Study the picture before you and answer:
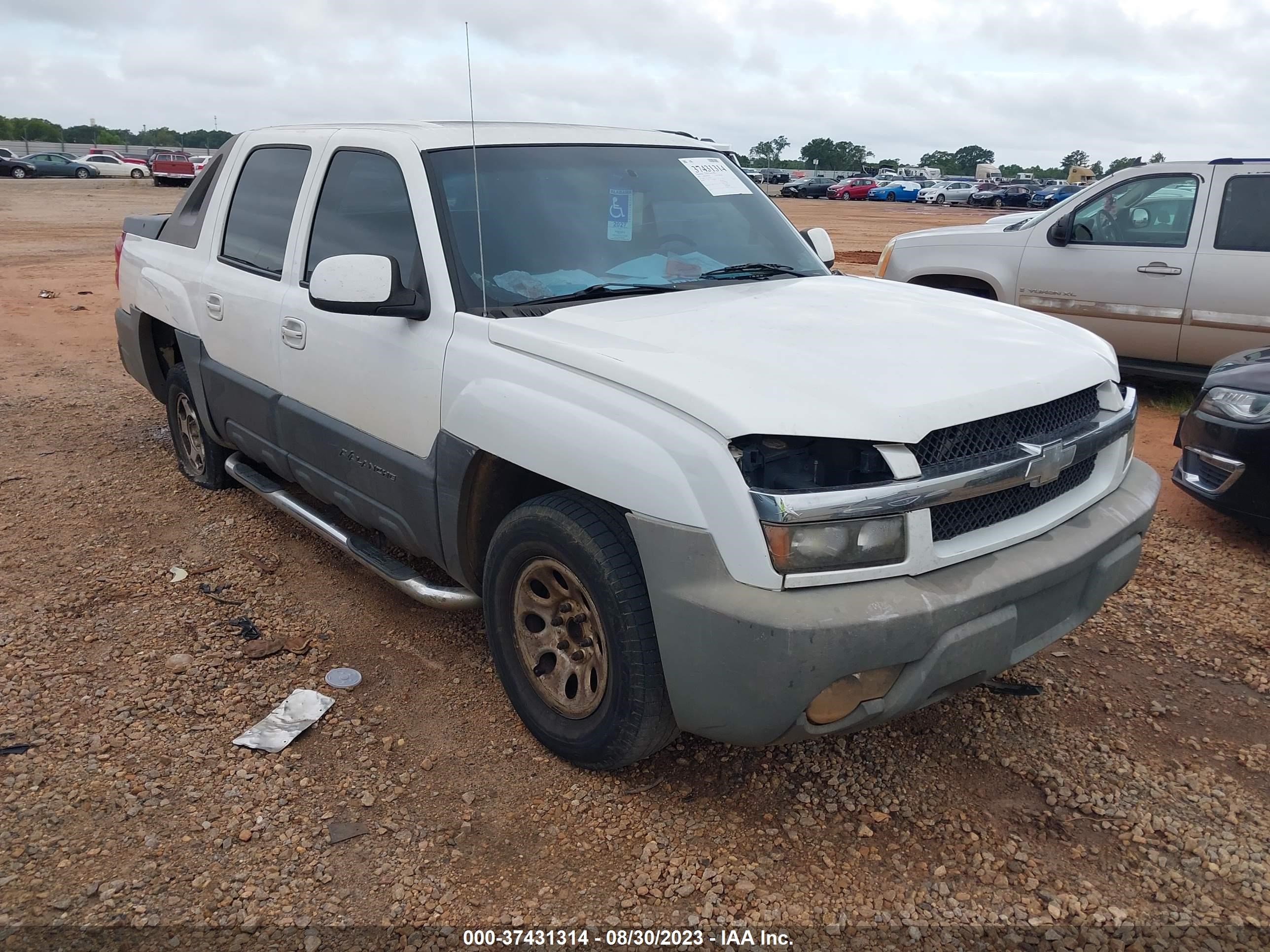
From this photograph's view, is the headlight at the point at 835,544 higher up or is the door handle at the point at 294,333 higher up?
the door handle at the point at 294,333

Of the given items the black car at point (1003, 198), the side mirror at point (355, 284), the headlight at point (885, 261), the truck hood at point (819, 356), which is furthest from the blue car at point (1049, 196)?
the side mirror at point (355, 284)

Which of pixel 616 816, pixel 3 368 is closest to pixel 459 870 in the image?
pixel 616 816

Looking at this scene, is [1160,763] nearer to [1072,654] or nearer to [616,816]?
[1072,654]

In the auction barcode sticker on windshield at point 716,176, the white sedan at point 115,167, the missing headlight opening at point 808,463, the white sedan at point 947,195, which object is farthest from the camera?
the white sedan at point 947,195

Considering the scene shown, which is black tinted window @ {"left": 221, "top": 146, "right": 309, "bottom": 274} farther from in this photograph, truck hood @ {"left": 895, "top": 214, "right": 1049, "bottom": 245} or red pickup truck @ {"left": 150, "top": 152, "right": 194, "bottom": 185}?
red pickup truck @ {"left": 150, "top": 152, "right": 194, "bottom": 185}

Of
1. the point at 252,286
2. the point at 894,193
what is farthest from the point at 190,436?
the point at 894,193

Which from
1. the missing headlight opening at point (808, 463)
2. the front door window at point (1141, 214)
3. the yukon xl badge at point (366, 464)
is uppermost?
the front door window at point (1141, 214)

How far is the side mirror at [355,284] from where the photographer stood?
299 cm

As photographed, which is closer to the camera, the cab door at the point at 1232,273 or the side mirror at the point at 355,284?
the side mirror at the point at 355,284

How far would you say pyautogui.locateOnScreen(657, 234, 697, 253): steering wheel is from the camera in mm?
3574

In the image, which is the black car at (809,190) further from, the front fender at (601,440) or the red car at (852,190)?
the front fender at (601,440)

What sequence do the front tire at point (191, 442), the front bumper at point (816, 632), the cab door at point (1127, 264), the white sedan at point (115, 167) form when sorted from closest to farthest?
the front bumper at point (816, 632)
the front tire at point (191, 442)
the cab door at point (1127, 264)
the white sedan at point (115, 167)

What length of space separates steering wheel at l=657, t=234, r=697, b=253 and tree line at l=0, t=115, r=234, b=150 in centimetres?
7492

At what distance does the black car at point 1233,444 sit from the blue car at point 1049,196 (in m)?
41.9
